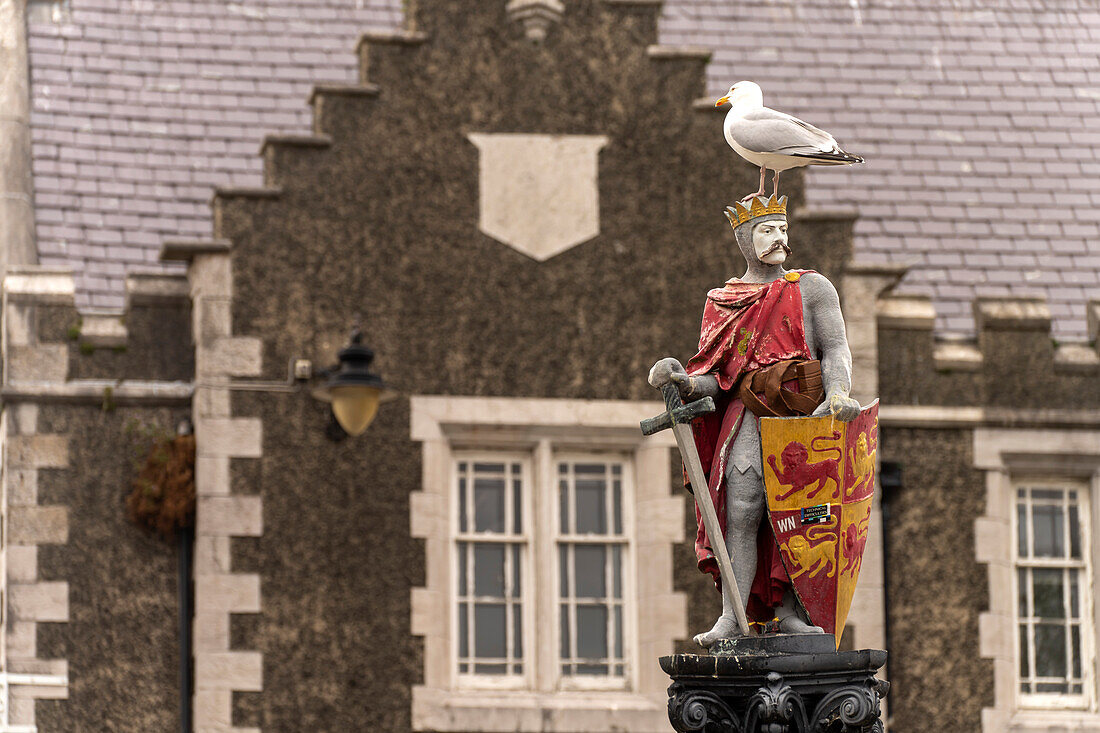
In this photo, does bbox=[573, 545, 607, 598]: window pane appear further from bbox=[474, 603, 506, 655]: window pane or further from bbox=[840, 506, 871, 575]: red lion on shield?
bbox=[840, 506, 871, 575]: red lion on shield

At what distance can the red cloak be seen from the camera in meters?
7.45

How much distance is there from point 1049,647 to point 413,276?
5.21 metres

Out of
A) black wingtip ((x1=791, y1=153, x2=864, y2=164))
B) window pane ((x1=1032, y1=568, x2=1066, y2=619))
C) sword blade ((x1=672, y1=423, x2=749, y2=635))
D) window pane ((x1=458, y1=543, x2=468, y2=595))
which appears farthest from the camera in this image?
window pane ((x1=1032, y1=568, x2=1066, y2=619))

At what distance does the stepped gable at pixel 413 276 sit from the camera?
1405cm

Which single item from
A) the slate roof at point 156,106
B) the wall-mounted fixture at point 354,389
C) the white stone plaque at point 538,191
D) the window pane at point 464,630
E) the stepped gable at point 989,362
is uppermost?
the slate roof at point 156,106

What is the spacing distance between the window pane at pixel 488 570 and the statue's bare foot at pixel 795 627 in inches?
286

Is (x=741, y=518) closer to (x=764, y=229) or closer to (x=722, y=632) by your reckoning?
→ (x=722, y=632)

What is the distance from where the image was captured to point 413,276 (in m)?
14.6

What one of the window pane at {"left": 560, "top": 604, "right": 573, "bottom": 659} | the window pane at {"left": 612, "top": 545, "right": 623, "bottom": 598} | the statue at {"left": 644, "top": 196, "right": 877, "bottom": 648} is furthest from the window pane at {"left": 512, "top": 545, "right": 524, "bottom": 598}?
the statue at {"left": 644, "top": 196, "right": 877, "bottom": 648}

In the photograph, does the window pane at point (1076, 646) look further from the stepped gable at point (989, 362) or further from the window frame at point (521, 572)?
the window frame at point (521, 572)

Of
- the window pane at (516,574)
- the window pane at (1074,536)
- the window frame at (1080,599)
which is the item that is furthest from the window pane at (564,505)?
the window pane at (1074,536)

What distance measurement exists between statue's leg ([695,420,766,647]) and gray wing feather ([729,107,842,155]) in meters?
1.04

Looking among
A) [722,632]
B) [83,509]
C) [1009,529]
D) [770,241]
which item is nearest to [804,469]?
[722,632]

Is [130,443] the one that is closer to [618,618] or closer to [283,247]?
[283,247]
